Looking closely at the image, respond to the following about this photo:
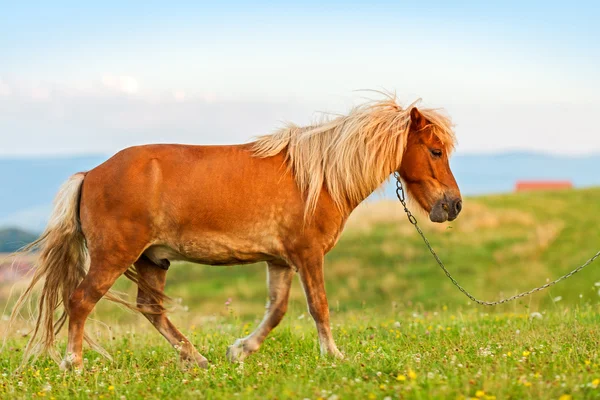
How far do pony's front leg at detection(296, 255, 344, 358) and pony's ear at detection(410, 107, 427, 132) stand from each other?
5.38ft

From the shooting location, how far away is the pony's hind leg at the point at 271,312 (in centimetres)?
750

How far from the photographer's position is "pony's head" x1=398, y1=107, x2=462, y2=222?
24.6 feet

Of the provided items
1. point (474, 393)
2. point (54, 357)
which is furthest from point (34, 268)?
point (474, 393)

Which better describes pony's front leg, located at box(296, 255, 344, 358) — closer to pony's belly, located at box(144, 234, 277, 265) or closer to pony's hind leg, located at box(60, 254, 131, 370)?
pony's belly, located at box(144, 234, 277, 265)

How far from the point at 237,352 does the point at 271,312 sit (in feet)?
1.78

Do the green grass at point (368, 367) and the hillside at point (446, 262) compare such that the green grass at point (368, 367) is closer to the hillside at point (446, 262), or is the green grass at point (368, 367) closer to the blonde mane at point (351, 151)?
the blonde mane at point (351, 151)

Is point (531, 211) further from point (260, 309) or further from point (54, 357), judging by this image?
point (54, 357)

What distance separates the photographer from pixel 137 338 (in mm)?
9227

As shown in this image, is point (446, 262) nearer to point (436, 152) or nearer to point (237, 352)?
point (436, 152)

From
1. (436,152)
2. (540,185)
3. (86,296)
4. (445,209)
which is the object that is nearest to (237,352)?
(86,296)

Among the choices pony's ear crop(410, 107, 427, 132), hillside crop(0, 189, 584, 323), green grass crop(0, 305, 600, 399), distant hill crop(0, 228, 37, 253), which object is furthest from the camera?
hillside crop(0, 189, 584, 323)

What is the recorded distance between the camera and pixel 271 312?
7668 mm

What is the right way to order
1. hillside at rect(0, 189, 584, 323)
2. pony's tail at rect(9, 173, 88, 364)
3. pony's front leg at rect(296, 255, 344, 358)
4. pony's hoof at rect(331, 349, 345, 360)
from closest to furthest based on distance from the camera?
pony's hoof at rect(331, 349, 345, 360)
pony's front leg at rect(296, 255, 344, 358)
pony's tail at rect(9, 173, 88, 364)
hillside at rect(0, 189, 584, 323)

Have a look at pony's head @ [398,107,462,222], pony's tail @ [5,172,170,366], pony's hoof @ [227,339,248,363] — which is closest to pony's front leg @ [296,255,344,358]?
pony's hoof @ [227,339,248,363]
